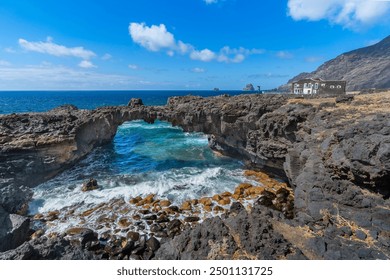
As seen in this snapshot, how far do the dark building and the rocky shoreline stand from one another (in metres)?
27.8

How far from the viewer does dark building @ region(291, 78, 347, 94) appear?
146 ft

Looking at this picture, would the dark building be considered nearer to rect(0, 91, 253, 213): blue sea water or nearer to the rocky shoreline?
the rocky shoreline

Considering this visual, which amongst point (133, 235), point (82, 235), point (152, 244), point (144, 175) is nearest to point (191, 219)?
point (152, 244)

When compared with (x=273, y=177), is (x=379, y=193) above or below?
above

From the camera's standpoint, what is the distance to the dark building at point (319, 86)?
146 feet

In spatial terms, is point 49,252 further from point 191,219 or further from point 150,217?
point 191,219

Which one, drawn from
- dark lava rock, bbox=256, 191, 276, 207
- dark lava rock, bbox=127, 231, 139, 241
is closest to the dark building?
dark lava rock, bbox=256, 191, 276, 207

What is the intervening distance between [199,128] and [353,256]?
75.3 feet

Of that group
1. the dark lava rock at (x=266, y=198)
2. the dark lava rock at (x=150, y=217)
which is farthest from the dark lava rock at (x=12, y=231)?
the dark lava rock at (x=266, y=198)

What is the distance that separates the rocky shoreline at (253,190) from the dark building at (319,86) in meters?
27.8

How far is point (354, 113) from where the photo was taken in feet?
53.3
